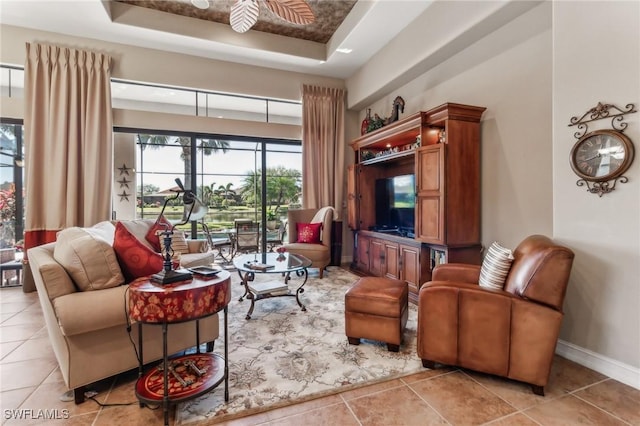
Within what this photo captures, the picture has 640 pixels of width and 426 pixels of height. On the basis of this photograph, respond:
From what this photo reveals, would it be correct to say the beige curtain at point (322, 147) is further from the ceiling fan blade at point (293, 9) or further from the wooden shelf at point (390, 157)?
the ceiling fan blade at point (293, 9)

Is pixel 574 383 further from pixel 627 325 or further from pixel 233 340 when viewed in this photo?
pixel 233 340

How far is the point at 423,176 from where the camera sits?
3477 millimetres

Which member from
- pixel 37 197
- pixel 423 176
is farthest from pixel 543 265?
pixel 37 197

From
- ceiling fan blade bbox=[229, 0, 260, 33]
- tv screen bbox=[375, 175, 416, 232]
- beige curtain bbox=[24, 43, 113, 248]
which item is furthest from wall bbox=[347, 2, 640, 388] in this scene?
beige curtain bbox=[24, 43, 113, 248]

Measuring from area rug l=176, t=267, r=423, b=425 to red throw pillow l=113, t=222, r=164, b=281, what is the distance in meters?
0.86

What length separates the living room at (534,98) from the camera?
2.01 m

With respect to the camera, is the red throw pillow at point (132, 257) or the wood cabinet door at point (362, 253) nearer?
the red throw pillow at point (132, 257)

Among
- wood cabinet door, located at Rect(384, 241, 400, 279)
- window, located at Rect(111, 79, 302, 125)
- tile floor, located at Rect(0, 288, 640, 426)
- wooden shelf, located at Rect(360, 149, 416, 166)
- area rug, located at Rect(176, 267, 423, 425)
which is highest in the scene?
window, located at Rect(111, 79, 302, 125)

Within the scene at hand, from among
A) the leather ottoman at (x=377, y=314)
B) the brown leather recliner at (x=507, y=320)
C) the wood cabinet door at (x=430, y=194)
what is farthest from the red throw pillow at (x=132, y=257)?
the wood cabinet door at (x=430, y=194)

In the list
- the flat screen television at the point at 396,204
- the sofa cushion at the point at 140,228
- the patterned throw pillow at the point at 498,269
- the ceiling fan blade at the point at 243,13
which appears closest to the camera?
the patterned throw pillow at the point at 498,269

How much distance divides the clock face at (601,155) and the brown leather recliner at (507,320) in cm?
59

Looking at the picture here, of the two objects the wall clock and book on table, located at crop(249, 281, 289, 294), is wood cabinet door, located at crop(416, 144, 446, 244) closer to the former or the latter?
the wall clock

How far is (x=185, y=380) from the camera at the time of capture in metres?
1.76

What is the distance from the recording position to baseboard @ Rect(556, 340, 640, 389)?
1.96 meters
